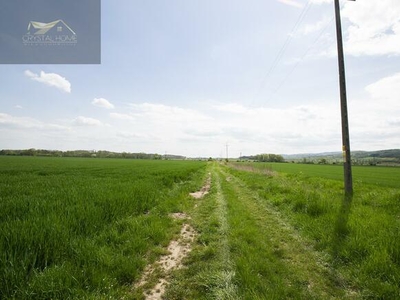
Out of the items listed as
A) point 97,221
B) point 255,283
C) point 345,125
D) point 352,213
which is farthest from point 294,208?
point 97,221

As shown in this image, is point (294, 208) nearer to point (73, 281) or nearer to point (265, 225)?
point (265, 225)

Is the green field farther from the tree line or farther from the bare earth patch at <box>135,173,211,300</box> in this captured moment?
the tree line

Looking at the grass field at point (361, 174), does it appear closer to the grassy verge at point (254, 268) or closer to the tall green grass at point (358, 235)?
the tall green grass at point (358, 235)

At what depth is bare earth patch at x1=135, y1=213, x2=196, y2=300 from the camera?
12.0 feet

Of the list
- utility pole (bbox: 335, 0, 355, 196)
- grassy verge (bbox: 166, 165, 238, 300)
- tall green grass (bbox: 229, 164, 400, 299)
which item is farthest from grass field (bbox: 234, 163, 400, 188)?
grassy verge (bbox: 166, 165, 238, 300)

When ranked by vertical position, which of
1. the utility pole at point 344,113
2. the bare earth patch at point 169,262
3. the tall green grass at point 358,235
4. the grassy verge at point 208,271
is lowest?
the bare earth patch at point 169,262

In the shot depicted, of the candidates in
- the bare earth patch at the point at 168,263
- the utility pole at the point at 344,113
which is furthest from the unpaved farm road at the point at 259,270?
the utility pole at the point at 344,113

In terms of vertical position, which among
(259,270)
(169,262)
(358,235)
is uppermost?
(358,235)

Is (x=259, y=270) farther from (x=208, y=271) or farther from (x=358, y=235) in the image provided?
(x=358, y=235)

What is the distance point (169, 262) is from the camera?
15.4 feet

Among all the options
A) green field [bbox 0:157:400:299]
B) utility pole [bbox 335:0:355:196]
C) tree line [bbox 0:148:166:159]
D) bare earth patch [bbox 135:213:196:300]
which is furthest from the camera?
tree line [bbox 0:148:166:159]

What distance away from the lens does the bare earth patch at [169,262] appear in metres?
3.66

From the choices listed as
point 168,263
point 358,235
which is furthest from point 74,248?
point 358,235

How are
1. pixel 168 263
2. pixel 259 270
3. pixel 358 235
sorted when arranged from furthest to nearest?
1. pixel 358 235
2. pixel 168 263
3. pixel 259 270
